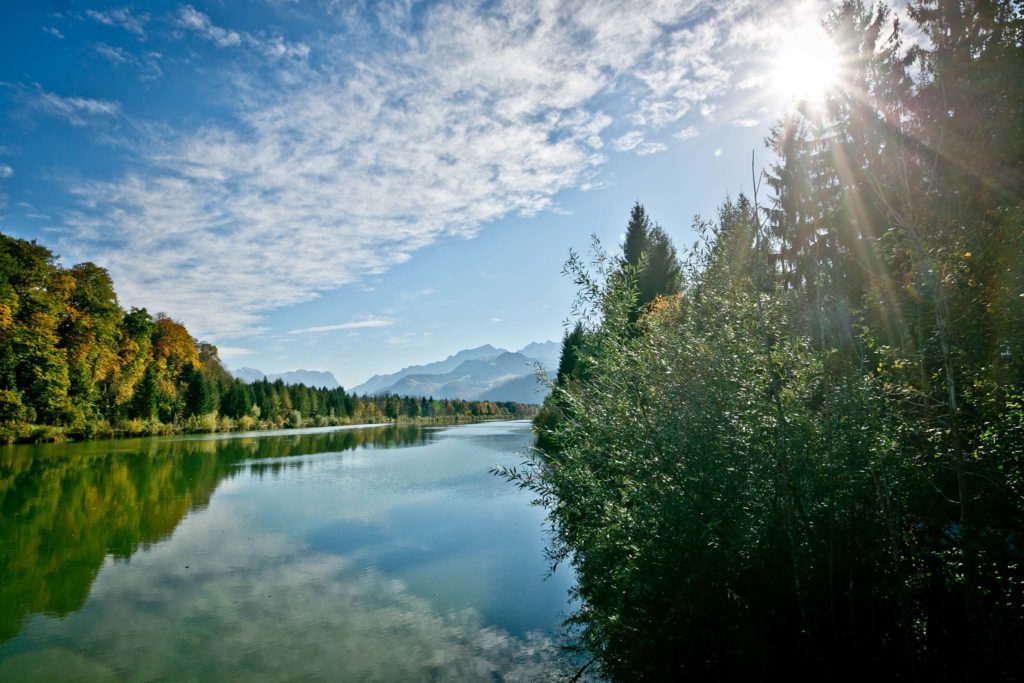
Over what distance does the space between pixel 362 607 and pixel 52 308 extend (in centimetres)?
4696

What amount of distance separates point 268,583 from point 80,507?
12329 mm

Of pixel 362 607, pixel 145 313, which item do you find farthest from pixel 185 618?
pixel 145 313

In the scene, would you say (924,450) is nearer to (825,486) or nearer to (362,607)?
(825,486)

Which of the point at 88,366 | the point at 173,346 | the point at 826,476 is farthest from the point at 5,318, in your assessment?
the point at 826,476

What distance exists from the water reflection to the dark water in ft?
0.29

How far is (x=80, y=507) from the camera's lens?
18.6 meters

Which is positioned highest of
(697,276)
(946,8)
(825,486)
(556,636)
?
(946,8)

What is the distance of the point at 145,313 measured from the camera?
56.9 m

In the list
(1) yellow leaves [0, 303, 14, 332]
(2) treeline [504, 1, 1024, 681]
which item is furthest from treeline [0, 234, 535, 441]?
(2) treeline [504, 1, 1024, 681]

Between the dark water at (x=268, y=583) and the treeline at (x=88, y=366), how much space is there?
19929mm

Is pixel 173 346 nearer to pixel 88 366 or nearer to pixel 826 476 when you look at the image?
pixel 88 366

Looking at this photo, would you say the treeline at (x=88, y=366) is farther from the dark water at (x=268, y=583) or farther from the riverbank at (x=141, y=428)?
the dark water at (x=268, y=583)

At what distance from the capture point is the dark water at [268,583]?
7.88 m

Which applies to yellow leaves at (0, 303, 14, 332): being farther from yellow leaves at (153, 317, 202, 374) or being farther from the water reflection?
yellow leaves at (153, 317, 202, 374)
